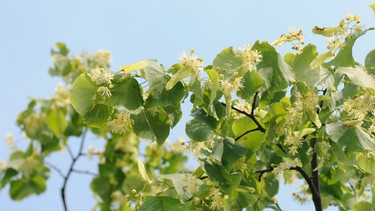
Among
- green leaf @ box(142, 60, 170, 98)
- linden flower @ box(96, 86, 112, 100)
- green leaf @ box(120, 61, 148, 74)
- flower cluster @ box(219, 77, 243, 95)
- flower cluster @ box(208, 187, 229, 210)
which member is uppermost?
green leaf @ box(120, 61, 148, 74)

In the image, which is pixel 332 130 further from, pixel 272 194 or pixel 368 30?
pixel 272 194

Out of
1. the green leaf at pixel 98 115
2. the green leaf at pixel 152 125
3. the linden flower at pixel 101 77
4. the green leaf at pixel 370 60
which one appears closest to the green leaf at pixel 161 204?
the green leaf at pixel 152 125

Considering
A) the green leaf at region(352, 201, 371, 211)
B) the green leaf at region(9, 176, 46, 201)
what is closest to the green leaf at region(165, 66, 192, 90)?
the green leaf at region(352, 201, 371, 211)

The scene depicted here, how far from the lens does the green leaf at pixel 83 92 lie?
6.23 feet

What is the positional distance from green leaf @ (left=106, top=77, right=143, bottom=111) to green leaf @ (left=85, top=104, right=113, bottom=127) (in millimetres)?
124

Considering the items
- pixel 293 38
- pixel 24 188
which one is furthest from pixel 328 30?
pixel 24 188

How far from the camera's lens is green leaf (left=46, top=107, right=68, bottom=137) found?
446 centimetres

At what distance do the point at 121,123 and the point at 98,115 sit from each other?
0.10 m

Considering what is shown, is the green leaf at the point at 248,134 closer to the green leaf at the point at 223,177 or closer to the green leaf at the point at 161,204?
the green leaf at the point at 223,177

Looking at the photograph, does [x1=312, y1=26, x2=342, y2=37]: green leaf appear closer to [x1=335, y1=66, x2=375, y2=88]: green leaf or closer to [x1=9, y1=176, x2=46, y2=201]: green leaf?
[x1=335, y1=66, x2=375, y2=88]: green leaf

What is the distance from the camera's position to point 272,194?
104 inches

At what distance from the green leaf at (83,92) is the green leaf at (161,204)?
373 mm

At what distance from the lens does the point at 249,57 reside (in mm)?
1951

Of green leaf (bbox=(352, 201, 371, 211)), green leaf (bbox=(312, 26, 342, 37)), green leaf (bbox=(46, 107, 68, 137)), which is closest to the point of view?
green leaf (bbox=(312, 26, 342, 37))
